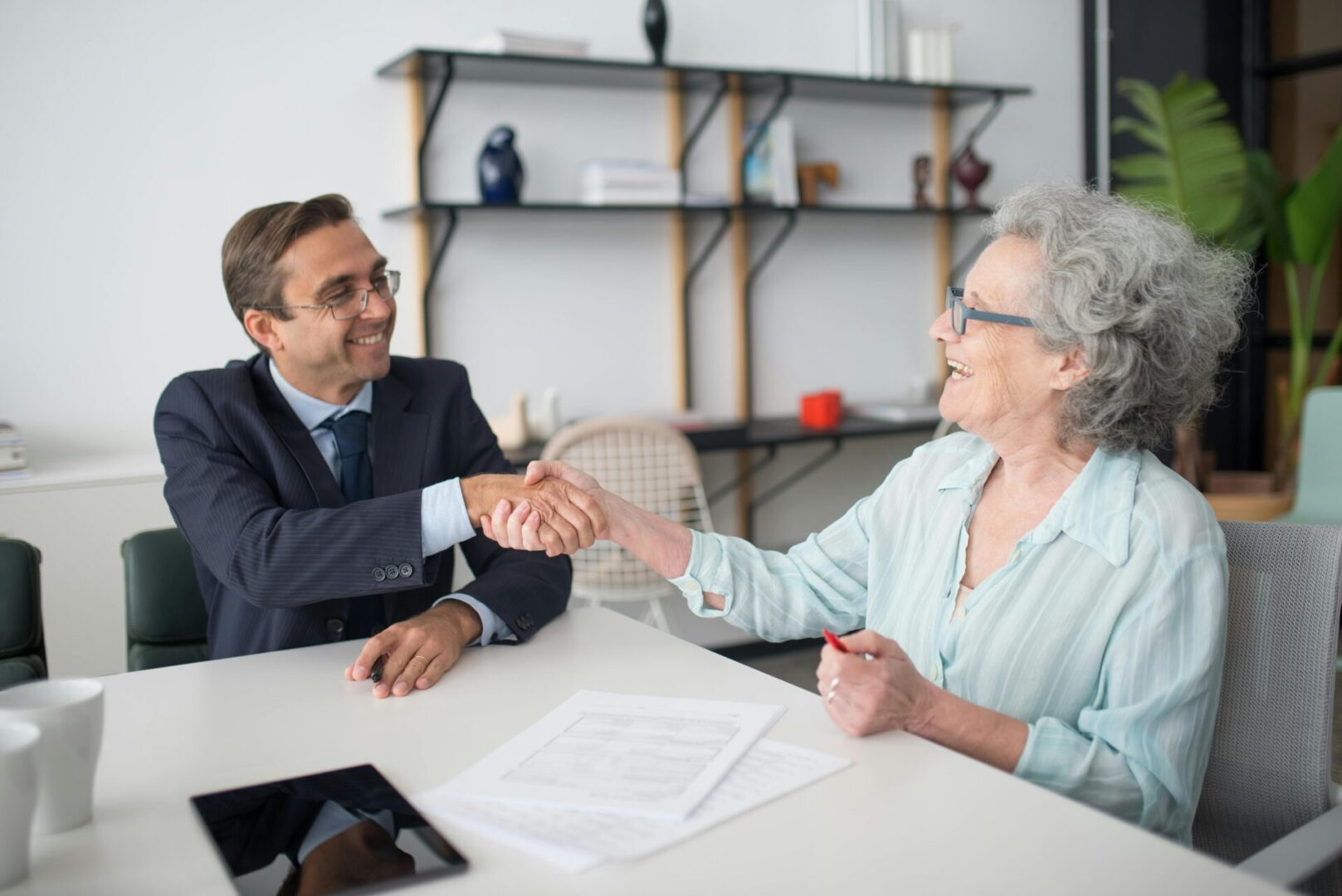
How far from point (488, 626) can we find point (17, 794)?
768mm

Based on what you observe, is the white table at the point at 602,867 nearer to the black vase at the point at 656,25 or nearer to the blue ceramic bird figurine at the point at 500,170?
the blue ceramic bird figurine at the point at 500,170

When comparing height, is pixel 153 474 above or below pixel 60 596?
above

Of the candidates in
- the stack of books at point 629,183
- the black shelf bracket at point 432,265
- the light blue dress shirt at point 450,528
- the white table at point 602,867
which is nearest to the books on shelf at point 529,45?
the stack of books at point 629,183

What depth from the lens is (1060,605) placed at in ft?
4.50

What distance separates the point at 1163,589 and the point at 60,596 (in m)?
2.42

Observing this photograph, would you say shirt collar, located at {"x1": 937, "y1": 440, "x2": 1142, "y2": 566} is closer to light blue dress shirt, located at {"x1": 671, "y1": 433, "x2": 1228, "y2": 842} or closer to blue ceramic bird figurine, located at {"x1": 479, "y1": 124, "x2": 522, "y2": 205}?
light blue dress shirt, located at {"x1": 671, "y1": 433, "x2": 1228, "y2": 842}

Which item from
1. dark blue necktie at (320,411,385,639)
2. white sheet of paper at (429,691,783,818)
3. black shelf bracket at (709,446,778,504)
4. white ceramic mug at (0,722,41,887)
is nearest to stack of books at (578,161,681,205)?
black shelf bracket at (709,446,778,504)

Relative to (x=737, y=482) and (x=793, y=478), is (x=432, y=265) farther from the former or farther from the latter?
(x=793, y=478)

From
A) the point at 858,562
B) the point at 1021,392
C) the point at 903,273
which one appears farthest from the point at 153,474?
the point at 903,273

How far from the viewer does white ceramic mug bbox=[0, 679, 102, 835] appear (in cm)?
97

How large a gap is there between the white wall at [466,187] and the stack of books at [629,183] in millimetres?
215

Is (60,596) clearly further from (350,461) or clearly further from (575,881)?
(575,881)

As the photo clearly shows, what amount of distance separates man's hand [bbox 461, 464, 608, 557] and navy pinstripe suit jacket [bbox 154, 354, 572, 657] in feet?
0.24

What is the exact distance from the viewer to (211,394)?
1.84 meters
